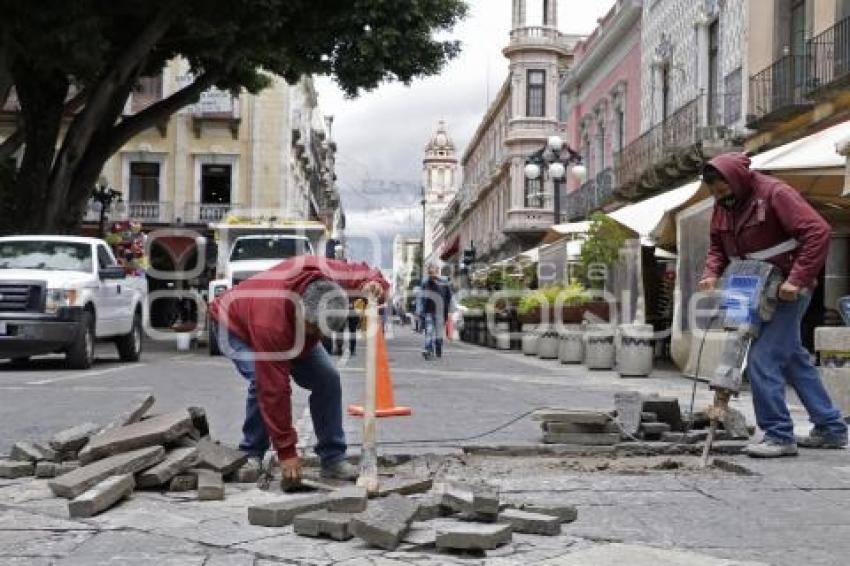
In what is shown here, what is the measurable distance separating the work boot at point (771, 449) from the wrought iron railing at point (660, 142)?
17.5 m

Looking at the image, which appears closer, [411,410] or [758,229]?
[758,229]

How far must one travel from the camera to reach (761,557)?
4109 mm

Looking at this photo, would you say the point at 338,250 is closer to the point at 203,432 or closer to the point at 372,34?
the point at 372,34

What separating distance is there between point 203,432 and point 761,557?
3441 mm

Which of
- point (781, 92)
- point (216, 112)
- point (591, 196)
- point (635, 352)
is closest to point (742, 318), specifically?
point (635, 352)

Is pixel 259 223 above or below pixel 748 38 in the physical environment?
below

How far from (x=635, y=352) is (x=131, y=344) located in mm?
7936

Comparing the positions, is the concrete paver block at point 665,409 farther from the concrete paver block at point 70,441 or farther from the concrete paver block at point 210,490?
the concrete paver block at point 70,441

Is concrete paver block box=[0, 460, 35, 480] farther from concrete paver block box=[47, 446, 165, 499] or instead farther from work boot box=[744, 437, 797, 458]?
work boot box=[744, 437, 797, 458]

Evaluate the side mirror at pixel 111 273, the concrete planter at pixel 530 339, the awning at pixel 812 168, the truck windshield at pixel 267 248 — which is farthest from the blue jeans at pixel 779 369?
the truck windshield at pixel 267 248

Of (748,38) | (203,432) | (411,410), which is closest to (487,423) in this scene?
(411,410)

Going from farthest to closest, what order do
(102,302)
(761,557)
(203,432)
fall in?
(102,302), (203,432), (761,557)

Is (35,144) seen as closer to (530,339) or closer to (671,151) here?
(530,339)

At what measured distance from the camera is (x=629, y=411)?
23.5 ft
